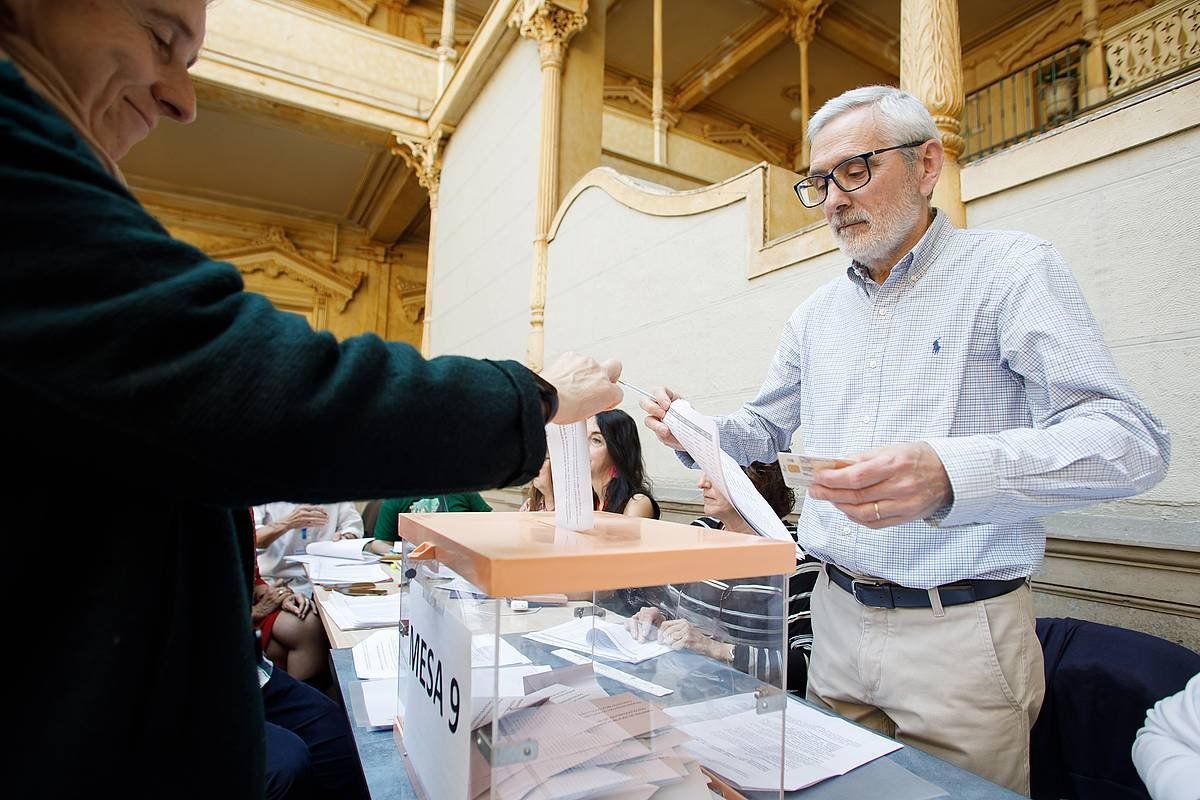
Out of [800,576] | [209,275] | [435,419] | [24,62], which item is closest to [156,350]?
[209,275]

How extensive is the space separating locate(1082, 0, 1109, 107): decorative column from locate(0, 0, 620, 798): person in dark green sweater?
7.48m

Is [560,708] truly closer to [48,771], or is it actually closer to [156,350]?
[48,771]

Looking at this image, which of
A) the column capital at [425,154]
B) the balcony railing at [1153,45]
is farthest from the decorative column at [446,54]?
the balcony railing at [1153,45]

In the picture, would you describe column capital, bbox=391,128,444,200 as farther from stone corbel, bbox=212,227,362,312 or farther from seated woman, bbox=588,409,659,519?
seated woman, bbox=588,409,659,519

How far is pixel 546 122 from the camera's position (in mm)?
5172

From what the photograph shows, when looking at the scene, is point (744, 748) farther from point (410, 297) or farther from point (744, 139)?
point (410, 297)


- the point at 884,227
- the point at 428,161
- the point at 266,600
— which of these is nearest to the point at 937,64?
the point at 884,227

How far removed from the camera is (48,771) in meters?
0.53

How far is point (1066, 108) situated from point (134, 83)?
8.36 m

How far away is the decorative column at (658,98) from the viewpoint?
6.33 meters

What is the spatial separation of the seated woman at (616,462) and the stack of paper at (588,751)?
73.5 inches

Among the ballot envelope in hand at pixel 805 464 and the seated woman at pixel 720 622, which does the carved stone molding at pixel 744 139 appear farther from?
the seated woman at pixel 720 622

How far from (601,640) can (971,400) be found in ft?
2.63

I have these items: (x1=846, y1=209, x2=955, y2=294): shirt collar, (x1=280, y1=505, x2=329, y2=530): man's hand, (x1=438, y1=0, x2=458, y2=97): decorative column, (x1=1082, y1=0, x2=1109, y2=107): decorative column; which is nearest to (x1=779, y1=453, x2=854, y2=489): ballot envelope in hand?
(x1=846, y1=209, x2=955, y2=294): shirt collar
